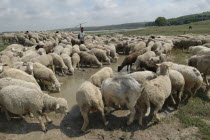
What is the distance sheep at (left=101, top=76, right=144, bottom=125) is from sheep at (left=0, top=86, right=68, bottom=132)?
1676 mm

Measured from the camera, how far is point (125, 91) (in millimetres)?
6289

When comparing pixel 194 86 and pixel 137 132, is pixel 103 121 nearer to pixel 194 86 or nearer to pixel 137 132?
pixel 137 132

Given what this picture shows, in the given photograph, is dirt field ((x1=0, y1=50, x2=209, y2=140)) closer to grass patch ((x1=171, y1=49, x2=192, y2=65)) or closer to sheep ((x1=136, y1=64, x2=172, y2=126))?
sheep ((x1=136, y1=64, x2=172, y2=126))

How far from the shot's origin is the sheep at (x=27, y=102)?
20.4ft

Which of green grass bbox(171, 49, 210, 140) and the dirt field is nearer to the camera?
the dirt field

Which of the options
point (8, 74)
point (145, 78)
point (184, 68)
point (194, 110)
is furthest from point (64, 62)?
point (194, 110)

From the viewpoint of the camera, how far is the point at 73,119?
6.87 m

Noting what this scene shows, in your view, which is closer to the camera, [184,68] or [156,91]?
[156,91]

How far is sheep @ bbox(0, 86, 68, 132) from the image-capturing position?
6.22 metres

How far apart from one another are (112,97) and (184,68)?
3.92 metres

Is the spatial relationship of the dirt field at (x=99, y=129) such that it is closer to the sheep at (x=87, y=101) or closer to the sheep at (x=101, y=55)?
the sheep at (x=87, y=101)

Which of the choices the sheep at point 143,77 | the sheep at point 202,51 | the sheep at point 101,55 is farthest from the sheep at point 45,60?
the sheep at point 202,51

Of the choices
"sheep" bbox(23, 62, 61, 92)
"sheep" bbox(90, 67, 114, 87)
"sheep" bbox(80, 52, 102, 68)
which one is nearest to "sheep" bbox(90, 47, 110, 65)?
"sheep" bbox(80, 52, 102, 68)

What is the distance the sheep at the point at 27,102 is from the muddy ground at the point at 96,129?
433 mm
